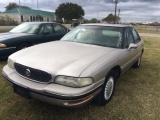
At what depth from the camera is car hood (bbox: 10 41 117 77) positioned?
240 cm

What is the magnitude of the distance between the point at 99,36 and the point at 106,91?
1.32 meters

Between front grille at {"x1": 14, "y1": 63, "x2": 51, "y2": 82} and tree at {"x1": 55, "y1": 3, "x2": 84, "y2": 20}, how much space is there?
65.0 meters

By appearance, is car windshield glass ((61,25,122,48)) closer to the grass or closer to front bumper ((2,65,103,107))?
the grass

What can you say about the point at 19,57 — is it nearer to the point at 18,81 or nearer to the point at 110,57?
the point at 18,81

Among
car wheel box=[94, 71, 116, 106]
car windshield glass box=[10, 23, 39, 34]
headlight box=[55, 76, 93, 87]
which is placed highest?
car windshield glass box=[10, 23, 39, 34]

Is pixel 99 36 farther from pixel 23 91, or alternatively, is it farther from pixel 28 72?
pixel 23 91

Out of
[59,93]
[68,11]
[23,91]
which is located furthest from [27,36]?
[68,11]

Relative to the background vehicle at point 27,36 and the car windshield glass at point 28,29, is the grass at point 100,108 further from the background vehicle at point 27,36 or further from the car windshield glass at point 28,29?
the car windshield glass at point 28,29

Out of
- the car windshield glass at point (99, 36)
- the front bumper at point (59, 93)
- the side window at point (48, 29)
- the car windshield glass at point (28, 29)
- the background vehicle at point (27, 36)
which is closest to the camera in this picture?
the front bumper at point (59, 93)

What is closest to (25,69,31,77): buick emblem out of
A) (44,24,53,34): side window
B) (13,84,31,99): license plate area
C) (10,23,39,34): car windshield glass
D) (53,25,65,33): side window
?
(13,84,31,99): license plate area

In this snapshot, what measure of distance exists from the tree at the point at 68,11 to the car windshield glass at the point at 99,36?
63.6m

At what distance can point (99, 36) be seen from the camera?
3.71 metres

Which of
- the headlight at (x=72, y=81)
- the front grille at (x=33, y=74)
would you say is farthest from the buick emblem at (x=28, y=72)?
the headlight at (x=72, y=81)

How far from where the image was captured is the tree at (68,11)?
6561 cm
